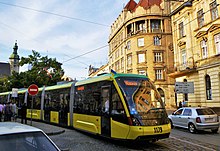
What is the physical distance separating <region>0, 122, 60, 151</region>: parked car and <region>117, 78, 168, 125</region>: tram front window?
5.21 metres

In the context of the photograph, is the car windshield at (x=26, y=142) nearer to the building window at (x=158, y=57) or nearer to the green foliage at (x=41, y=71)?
the green foliage at (x=41, y=71)

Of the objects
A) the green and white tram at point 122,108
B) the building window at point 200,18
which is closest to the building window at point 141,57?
the building window at point 200,18

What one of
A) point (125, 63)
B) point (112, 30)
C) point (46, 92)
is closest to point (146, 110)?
point (46, 92)

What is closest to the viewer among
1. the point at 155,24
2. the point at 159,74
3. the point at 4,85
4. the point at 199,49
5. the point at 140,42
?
the point at 199,49

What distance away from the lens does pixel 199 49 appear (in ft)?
93.1

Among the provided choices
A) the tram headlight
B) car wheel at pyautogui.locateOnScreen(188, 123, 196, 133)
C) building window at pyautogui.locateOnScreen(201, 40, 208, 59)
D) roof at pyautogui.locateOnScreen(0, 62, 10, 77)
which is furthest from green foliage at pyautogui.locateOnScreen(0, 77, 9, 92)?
roof at pyautogui.locateOnScreen(0, 62, 10, 77)

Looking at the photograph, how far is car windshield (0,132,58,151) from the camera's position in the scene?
3701mm

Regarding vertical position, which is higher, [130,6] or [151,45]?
[130,6]

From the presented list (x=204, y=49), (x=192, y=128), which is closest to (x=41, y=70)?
(x=204, y=49)

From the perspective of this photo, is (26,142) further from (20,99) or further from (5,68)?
(5,68)

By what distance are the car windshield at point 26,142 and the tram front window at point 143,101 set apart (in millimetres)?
5215

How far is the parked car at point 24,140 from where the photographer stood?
372 centimetres

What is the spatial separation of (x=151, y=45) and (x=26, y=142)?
143ft

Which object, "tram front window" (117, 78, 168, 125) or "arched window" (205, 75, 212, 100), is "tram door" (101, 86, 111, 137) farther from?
"arched window" (205, 75, 212, 100)
